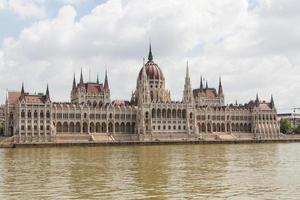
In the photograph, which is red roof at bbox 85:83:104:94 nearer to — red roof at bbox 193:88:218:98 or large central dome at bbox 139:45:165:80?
large central dome at bbox 139:45:165:80

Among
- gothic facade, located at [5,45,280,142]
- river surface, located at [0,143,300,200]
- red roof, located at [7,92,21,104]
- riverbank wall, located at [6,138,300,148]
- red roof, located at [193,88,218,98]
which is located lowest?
river surface, located at [0,143,300,200]

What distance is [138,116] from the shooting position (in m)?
124

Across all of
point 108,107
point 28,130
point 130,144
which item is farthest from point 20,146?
point 108,107

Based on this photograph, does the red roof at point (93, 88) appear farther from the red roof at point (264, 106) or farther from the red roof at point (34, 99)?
the red roof at point (264, 106)

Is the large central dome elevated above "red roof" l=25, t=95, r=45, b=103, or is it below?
above

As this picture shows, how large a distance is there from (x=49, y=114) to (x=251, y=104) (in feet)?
201

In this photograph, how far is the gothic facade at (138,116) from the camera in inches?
4441

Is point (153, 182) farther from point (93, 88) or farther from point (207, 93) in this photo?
point (207, 93)

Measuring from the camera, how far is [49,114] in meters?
114

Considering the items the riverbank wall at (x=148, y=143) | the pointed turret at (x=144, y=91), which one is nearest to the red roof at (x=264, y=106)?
the riverbank wall at (x=148, y=143)

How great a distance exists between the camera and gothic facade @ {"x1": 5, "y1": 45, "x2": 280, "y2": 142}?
112812 mm

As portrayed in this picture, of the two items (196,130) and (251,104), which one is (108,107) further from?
(251,104)

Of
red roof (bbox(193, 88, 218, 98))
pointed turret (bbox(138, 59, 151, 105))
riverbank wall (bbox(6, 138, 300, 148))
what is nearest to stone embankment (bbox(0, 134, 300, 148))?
riverbank wall (bbox(6, 138, 300, 148))

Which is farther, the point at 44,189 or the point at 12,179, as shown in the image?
the point at 12,179
